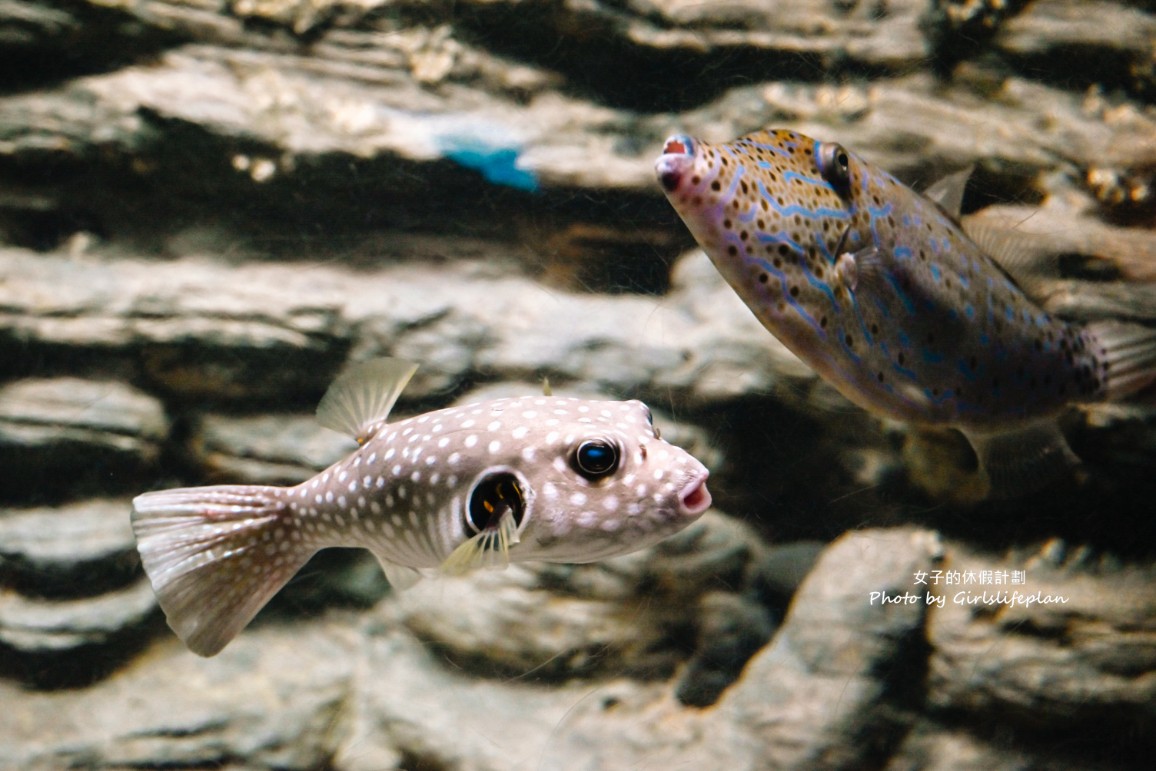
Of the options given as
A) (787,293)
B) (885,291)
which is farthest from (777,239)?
(885,291)

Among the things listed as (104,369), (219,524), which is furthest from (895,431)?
(104,369)

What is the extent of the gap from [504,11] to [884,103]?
1926mm

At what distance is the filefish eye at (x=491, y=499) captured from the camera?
72.9 inches

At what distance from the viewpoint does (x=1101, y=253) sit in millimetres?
2924

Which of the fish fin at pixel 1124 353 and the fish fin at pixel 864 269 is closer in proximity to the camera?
the fish fin at pixel 864 269

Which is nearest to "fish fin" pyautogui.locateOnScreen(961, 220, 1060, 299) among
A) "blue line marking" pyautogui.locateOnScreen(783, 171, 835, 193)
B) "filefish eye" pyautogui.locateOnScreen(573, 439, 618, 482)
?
"blue line marking" pyautogui.locateOnScreen(783, 171, 835, 193)

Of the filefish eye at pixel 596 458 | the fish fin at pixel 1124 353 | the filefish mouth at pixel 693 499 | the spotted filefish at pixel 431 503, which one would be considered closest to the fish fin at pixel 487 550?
the spotted filefish at pixel 431 503

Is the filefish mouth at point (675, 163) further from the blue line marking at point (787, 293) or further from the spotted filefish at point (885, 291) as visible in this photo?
the blue line marking at point (787, 293)

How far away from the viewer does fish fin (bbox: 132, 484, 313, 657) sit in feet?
7.36

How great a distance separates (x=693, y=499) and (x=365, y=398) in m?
1.15

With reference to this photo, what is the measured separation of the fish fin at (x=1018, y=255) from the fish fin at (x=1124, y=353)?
0.73 feet

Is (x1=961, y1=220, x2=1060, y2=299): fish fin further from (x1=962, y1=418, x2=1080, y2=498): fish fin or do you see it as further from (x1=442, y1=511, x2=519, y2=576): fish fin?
(x1=442, y1=511, x2=519, y2=576): fish fin

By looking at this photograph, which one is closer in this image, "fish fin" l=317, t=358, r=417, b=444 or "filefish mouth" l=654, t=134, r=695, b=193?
"filefish mouth" l=654, t=134, r=695, b=193

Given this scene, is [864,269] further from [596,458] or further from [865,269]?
[596,458]
